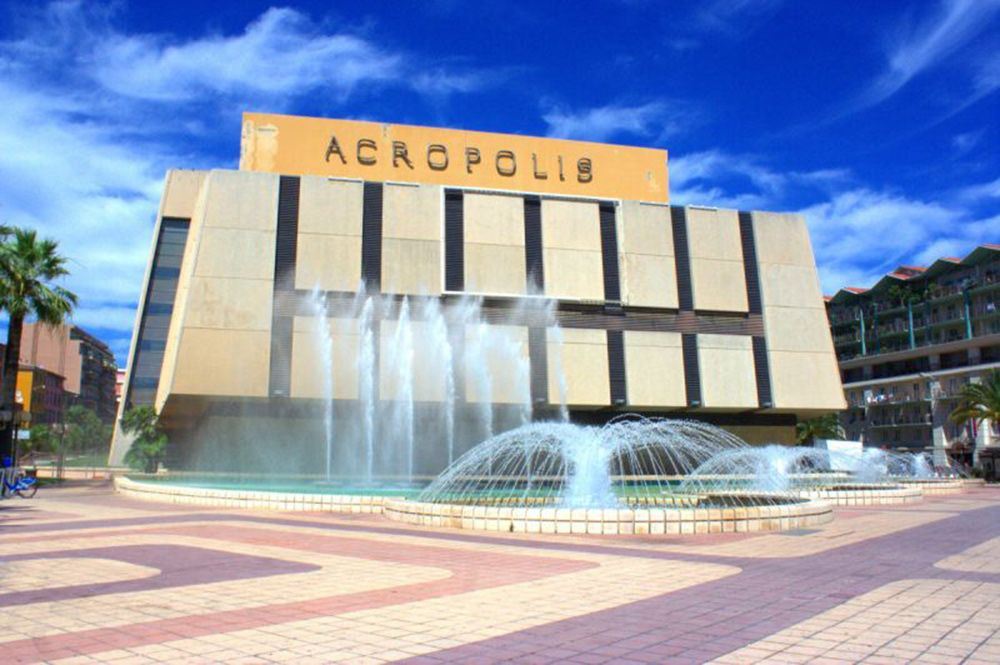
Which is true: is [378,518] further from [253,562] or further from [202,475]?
[202,475]

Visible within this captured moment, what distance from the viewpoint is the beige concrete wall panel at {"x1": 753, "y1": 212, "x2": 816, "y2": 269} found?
41.5 m

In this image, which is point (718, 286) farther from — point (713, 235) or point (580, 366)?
point (580, 366)

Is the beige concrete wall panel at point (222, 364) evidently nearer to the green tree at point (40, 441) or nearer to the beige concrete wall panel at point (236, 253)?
the beige concrete wall panel at point (236, 253)

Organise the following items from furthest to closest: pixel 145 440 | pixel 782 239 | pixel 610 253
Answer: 1. pixel 782 239
2. pixel 610 253
3. pixel 145 440

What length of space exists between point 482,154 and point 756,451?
871 inches

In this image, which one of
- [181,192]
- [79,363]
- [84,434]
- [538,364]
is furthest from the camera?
[79,363]

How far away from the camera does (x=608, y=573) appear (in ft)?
24.8

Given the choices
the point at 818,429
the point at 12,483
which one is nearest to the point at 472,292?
the point at 12,483

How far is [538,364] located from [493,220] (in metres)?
7.60

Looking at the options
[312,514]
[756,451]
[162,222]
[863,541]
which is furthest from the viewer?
[162,222]

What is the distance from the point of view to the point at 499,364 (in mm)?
35969

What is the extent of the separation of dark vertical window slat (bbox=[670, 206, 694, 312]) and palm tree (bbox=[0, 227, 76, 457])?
28070mm

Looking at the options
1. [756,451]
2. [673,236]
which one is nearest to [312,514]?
[756,451]

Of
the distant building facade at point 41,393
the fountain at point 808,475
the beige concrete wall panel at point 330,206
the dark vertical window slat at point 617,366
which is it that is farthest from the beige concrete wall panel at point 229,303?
the distant building facade at point 41,393
